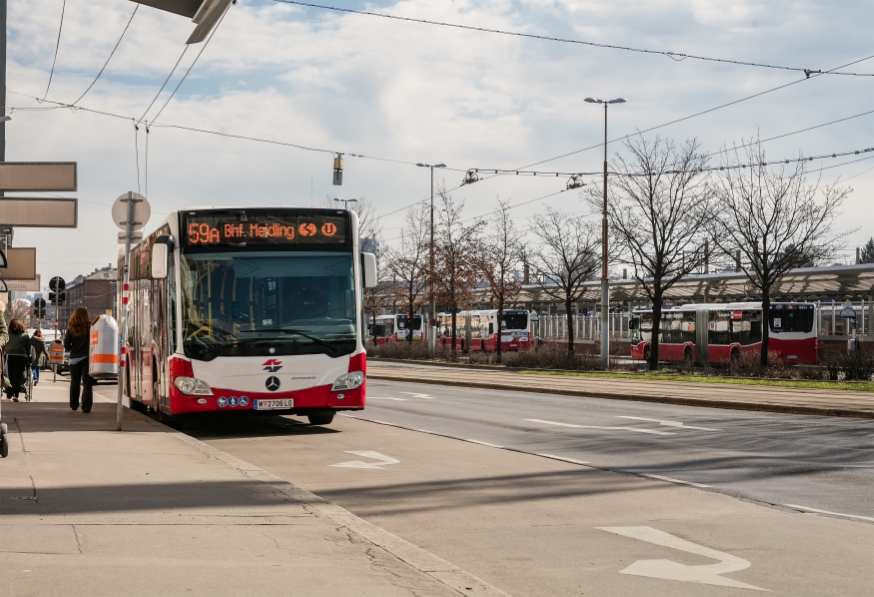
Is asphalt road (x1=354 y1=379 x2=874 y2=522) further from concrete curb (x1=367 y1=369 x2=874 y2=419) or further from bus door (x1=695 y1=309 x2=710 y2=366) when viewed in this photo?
bus door (x1=695 y1=309 x2=710 y2=366)

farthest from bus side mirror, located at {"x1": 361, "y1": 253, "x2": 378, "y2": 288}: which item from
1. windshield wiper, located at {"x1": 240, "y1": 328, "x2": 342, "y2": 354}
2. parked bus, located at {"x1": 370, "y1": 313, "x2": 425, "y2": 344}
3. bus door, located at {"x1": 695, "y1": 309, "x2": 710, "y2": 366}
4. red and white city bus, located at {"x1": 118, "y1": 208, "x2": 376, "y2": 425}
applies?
parked bus, located at {"x1": 370, "y1": 313, "x2": 425, "y2": 344}

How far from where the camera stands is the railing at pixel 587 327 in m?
59.3

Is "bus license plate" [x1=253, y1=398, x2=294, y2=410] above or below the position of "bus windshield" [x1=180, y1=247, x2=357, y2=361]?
below

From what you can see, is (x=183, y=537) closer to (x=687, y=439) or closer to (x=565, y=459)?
(x=565, y=459)

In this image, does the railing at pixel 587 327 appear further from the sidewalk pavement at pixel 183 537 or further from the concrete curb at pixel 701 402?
the sidewalk pavement at pixel 183 537

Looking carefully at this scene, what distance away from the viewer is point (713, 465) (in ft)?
40.8

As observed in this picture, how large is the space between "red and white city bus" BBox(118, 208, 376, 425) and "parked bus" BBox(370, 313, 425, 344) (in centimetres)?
5536

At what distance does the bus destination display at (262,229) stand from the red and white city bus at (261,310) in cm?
1

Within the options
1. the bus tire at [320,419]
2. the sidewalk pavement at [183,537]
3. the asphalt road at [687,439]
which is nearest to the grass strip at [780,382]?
the asphalt road at [687,439]

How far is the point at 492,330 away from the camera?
65688 millimetres

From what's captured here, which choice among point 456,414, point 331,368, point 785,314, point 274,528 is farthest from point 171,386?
point 785,314

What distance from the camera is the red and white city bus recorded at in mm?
15148

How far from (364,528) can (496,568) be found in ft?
3.70

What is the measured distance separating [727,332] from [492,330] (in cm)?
2091
